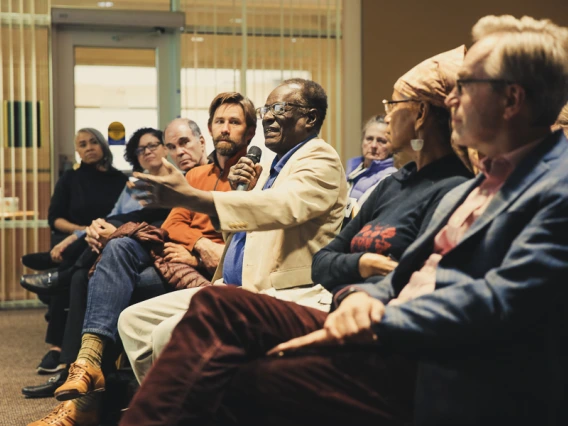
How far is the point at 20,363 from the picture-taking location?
170 inches

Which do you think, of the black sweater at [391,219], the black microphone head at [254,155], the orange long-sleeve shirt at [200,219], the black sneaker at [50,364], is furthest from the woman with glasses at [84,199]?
the black sweater at [391,219]

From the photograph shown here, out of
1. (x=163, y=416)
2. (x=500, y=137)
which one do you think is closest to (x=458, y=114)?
(x=500, y=137)

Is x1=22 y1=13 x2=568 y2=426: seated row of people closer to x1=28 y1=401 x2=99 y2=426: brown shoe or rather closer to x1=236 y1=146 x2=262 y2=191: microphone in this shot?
x1=236 y1=146 x2=262 y2=191: microphone

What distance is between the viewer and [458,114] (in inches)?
61.1

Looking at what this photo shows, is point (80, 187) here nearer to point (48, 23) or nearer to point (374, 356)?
point (48, 23)

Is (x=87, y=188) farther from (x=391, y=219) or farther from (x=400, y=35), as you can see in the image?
(x=391, y=219)

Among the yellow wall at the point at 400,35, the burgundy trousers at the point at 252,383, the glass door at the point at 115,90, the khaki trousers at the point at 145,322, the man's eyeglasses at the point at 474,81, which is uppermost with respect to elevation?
the yellow wall at the point at 400,35

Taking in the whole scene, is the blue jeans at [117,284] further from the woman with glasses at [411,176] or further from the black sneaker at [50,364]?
the woman with glasses at [411,176]

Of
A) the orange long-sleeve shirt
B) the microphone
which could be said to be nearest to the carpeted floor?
the orange long-sleeve shirt

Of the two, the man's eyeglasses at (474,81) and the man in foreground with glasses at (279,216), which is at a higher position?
the man's eyeglasses at (474,81)

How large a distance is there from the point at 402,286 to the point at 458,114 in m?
0.38

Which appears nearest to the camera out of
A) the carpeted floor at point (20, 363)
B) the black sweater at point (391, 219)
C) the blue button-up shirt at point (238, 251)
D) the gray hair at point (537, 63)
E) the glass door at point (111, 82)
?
the gray hair at point (537, 63)

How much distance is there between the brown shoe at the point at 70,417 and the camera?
9.39 ft

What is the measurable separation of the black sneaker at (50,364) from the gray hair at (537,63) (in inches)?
128
